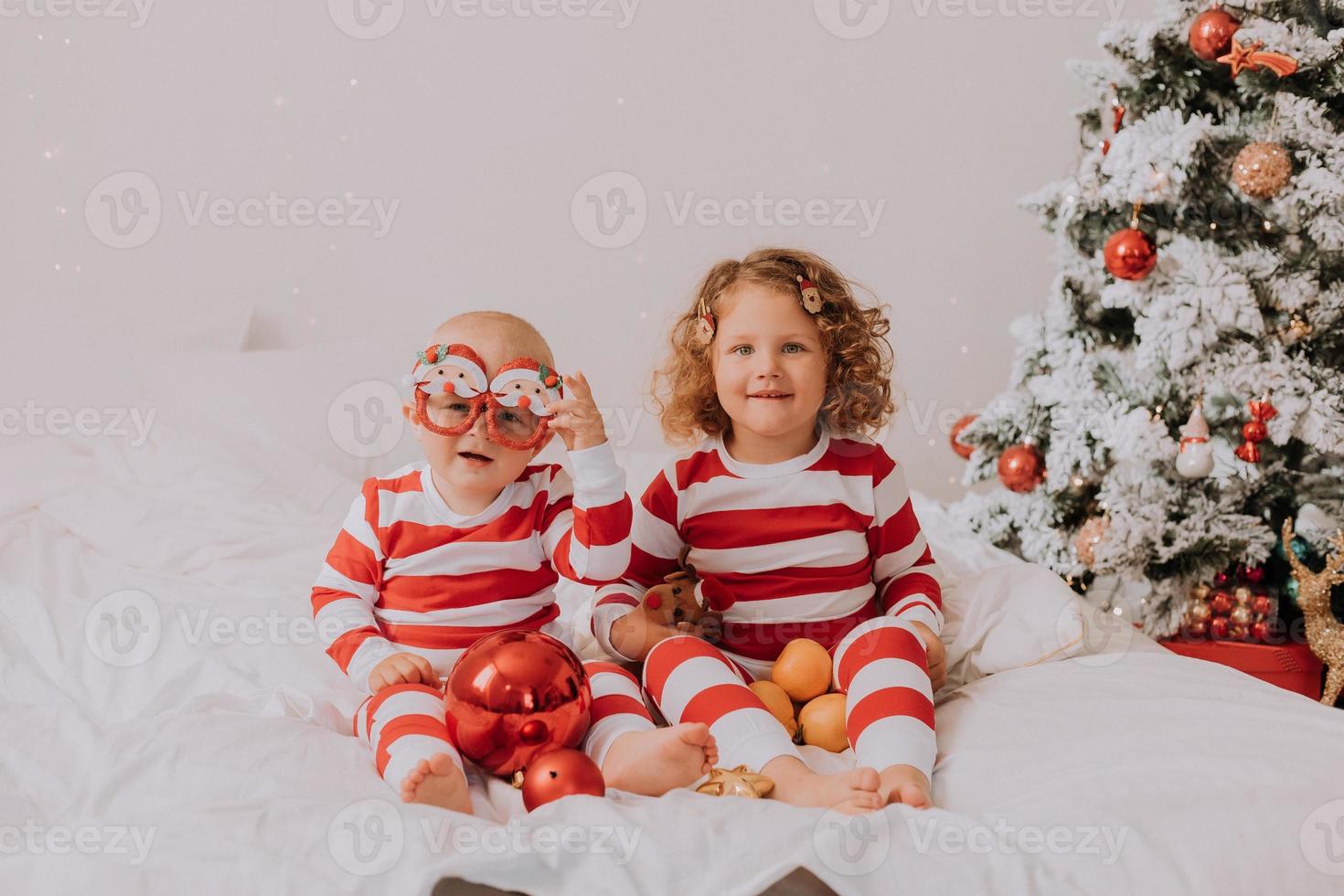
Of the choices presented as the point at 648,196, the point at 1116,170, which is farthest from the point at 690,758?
the point at 648,196

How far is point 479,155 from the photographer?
2.71m

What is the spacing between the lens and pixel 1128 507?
204cm

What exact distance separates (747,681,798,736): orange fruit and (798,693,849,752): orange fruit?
0.07 feet

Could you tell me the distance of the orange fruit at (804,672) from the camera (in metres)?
1.40

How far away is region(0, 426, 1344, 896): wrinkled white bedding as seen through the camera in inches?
36.0

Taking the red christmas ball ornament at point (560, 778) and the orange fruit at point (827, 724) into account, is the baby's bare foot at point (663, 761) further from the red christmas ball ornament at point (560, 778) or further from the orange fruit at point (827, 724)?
the orange fruit at point (827, 724)

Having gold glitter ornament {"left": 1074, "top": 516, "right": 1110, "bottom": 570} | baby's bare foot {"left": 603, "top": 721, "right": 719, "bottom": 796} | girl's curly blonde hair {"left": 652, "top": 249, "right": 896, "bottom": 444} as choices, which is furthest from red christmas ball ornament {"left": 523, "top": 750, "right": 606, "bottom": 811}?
gold glitter ornament {"left": 1074, "top": 516, "right": 1110, "bottom": 570}

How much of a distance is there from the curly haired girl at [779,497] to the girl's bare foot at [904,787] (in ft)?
0.72

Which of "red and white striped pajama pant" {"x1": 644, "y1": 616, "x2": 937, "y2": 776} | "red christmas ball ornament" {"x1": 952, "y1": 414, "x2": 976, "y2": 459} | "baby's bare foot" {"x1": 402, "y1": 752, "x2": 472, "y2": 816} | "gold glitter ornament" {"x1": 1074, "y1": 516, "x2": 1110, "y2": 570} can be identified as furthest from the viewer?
"red christmas ball ornament" {"x1": 952, "y1": 414, "x2": 976, "y2": 459}

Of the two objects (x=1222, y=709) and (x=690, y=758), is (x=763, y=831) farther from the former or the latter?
(x=1222, y=709)

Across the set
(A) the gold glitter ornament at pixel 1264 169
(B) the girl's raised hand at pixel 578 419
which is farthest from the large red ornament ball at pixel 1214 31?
(B) the girl's raised hand at pixel 578 419

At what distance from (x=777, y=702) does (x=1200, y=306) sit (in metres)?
1.15

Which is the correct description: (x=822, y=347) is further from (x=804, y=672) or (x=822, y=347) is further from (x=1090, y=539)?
(x=1090, y=539)

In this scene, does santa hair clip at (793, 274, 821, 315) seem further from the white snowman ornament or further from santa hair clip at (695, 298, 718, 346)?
the white snowman ornament
